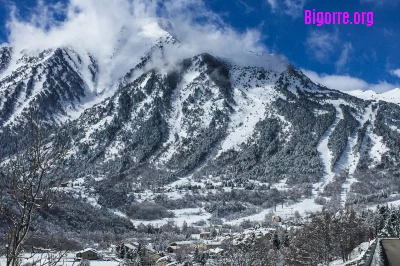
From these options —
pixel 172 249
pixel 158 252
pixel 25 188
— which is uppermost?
pixel 25 188

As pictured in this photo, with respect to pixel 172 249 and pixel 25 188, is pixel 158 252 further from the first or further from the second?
pixel 25 188

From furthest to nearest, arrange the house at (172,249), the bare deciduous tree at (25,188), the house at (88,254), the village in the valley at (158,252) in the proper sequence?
the house at (172,249) → the house at (88,254) → the village in the valley at (158,252) → the bare deciduous tree at (25,188)

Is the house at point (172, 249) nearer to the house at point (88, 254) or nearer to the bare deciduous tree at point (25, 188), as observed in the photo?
the house at point (88, 254)

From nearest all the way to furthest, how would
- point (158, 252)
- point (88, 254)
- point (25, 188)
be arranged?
point (25, 188)
point (88, 254)
point (158, 252)

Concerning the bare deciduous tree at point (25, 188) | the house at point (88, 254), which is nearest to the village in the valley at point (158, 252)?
the house at point (88, 254)

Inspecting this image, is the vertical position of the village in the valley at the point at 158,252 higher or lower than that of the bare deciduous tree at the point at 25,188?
lower

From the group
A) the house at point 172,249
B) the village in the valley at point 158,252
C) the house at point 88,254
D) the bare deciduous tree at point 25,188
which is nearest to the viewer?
the bare deciduous tree at point 25,188

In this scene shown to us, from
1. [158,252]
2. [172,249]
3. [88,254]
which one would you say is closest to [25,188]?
[88,254]

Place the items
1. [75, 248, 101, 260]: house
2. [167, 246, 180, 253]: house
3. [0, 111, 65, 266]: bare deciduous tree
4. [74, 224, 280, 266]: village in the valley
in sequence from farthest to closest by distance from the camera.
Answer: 1. [167, 246, 180, 253]: house
2. [75, 248, 101, 260]: house
3. [74, 224, 280, 266]: village in the valley
4. [0, 111, 65, 266]: bare deciduous tree

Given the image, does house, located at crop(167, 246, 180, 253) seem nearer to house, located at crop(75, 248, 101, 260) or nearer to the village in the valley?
the village in the valley

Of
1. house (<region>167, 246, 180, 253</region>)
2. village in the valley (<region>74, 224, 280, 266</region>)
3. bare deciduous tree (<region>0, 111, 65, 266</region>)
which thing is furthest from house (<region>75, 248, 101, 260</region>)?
bare deciduous tree (<region>0, 111, 65, 266</region>)

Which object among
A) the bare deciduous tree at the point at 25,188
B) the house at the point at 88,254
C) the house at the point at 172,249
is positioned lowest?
the house at the point at 172,249

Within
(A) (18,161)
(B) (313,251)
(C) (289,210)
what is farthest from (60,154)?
(C) (289,210)

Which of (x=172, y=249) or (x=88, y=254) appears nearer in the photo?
(x=88, y=254)
